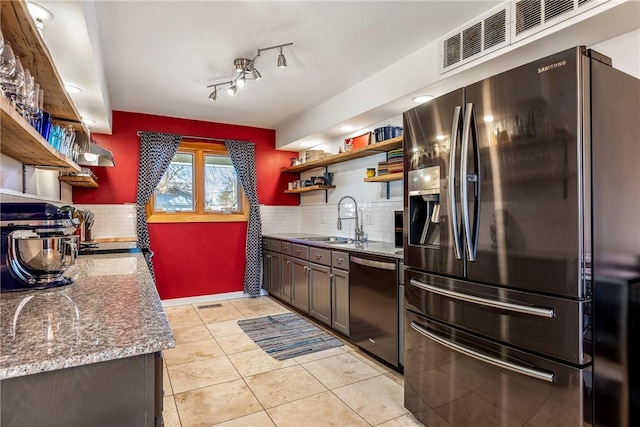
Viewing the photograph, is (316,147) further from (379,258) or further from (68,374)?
(68,374)

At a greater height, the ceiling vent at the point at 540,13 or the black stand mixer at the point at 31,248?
the ceiling vent at the point at 540,13

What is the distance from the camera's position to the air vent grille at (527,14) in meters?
1.95

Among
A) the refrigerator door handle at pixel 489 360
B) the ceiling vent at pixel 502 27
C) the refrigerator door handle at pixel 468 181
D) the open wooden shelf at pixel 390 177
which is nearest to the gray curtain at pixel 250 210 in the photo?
the open wooden shelf at pixel 390 177

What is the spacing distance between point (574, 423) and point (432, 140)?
1.44m

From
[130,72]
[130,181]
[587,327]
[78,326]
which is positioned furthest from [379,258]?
[130,181]

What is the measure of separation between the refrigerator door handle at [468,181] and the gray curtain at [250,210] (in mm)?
3827

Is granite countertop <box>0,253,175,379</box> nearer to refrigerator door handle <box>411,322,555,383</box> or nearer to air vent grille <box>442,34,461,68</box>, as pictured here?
refrigerator door handle <box>411,322,555,383</box>

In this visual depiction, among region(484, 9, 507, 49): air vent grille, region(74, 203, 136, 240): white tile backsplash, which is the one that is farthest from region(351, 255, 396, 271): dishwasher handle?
region(74, 203, 136, 240): white tile backsplash

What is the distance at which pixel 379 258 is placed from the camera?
113 inches

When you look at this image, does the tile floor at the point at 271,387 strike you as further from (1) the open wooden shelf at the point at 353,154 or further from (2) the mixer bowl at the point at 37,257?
(1) the open wooden shelf at the point at 353,154

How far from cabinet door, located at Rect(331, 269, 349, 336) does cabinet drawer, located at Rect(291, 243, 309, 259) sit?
2.02 feet

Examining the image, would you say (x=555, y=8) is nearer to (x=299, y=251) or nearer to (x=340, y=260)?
(x=340, y=260)

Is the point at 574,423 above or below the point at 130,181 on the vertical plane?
below

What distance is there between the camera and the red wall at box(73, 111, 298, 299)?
453cm
